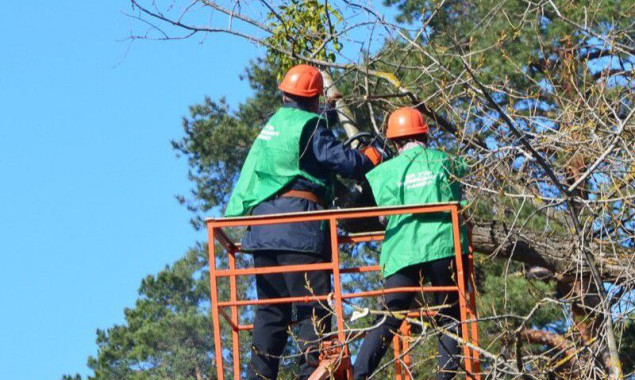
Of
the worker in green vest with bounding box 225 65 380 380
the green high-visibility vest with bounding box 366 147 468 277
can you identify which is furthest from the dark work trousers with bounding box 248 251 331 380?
the green high-visibility vest with bounding box 366 147 468 277

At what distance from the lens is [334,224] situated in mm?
9766

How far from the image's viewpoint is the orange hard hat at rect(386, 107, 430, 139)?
10.5m

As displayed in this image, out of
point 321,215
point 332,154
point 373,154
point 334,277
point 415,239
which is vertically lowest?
point 334,277

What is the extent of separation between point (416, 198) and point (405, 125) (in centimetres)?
61

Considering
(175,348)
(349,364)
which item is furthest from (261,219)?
(175,348)

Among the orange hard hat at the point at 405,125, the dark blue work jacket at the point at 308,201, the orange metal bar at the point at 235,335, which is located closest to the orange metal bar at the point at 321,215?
the dark blue work jacket at the point at 308,201

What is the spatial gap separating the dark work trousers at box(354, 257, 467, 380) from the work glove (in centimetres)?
92

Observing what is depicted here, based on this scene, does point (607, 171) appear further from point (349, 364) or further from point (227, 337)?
point (227, 337)

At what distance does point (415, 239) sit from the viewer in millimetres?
10070

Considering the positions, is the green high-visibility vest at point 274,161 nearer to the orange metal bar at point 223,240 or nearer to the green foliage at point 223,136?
the orange metal bar at point 223,240

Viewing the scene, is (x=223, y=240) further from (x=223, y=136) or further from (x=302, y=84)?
(x=223, y=136)

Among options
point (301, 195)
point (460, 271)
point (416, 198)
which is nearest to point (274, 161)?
point (301, 195)

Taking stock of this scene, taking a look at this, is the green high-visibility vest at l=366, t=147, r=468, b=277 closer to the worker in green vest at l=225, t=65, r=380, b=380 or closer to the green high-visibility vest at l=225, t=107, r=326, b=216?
the worker in green vest at l=225, t=65, r=380, b=380

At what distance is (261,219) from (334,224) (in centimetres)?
47
